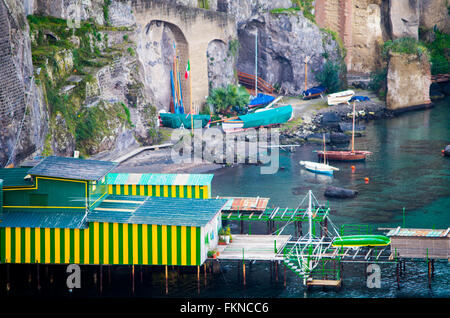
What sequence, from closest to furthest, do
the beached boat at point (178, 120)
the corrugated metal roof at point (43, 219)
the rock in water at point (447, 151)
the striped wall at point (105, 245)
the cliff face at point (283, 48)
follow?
the striped wall at point (105, 245)
the corrugated metal roof at point (43, 219)
the rock in water at point (447, 151)
the beached boat at point (178, 120)
the cliff face at point (283, 48)

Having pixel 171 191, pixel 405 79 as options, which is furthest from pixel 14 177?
pixel 405 79

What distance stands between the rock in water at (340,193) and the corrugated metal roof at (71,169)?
28641 millimetres

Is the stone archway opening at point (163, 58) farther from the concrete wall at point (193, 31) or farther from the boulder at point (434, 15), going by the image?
the boulder at point (434, 15)

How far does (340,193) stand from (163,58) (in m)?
38.4

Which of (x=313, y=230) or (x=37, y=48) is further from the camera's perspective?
(x=37, y=48)

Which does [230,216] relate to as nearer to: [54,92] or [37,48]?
[54,92]

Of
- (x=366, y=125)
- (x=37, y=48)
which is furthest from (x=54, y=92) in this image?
(x=366, y=125)

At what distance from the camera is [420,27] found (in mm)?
153250

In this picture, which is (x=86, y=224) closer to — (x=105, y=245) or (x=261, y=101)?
(x=105, y=245)

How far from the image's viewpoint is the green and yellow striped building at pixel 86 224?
205 ft

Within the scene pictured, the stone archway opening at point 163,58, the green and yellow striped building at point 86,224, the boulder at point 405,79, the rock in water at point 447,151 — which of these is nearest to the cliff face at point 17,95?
the green and yellow striped building at point 86,224

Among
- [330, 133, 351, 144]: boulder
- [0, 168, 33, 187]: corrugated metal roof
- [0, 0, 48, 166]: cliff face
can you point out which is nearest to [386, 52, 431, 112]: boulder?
[330, 133, 351, 144]: boulder

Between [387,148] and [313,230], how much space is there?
39.0 m

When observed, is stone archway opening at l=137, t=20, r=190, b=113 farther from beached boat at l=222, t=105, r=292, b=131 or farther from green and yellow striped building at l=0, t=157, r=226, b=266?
green and yellow striped building at l=0, t=157, r=226, b=266
